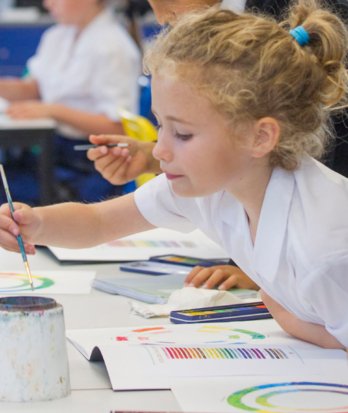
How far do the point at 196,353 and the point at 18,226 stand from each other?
38 cm

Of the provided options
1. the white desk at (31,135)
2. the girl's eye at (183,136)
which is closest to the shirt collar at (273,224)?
the girl's eye at (183,136)

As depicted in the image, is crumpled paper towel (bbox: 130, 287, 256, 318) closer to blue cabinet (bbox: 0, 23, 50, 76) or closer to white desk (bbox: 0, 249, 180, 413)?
white desk (bbox: 0, 249, 180, 413)

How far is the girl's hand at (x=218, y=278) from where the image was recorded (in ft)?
5.13

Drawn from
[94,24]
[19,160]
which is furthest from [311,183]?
[19,160]

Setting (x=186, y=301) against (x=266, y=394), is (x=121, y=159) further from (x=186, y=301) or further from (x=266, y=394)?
(x=266, y=394)

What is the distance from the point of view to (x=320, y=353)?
3.96 ft

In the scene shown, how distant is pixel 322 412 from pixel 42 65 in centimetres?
401

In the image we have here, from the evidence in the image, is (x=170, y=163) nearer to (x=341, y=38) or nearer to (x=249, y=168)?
(x=249, y=168)

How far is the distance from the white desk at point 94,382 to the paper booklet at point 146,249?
325 millimetres

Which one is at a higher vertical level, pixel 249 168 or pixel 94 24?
pixel 249 168

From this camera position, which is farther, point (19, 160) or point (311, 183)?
point (19, 160)

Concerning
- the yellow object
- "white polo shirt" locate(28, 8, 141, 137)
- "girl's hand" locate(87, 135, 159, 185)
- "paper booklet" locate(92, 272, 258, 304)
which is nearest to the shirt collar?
"paper booklet" locate(92, 272, 258, 304)

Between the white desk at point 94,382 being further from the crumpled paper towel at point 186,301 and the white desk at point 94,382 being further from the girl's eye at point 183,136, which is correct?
the girl's eye at point 183,136

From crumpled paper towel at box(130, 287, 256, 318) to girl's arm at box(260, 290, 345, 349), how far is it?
0.50 ft
